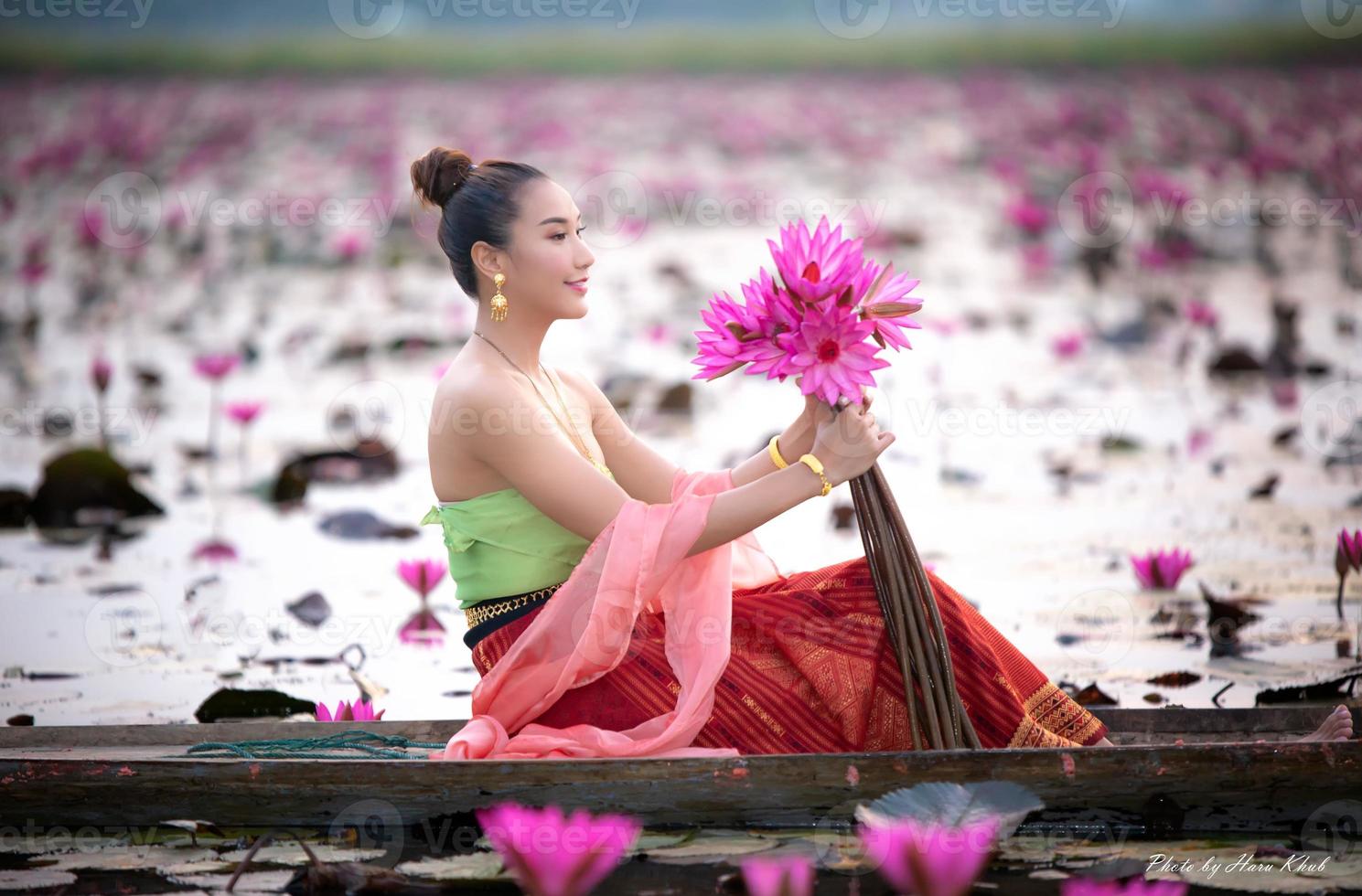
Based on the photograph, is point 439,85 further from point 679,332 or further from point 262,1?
point 679,332

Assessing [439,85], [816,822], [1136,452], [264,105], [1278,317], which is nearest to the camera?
[816,822]

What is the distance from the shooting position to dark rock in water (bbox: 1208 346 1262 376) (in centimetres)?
699

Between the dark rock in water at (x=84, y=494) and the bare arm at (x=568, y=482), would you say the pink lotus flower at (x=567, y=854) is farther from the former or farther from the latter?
the dark rock in water at (x=84, y=494)

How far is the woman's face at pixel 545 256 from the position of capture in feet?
8.98

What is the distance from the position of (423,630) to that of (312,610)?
0.94 feet

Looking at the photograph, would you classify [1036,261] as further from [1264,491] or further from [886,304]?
[886,304]

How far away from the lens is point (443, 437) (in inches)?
107

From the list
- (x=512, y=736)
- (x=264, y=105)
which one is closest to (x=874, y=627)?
(x=512, y=736)

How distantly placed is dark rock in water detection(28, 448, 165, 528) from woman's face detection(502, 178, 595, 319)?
258cm

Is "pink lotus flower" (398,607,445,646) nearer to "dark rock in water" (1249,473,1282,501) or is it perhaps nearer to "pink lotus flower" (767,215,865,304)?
"pink lotus flower" (767,215,865,304)

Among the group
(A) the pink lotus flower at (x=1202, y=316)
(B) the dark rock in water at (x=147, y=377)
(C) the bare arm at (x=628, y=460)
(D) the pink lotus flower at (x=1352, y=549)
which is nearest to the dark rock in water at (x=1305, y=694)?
(D) the pink lotus flower at (x=1352, y=549)

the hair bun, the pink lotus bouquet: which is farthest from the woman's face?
the pink lotus bouquet

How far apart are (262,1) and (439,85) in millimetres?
1633

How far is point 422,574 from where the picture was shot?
13.1ft
